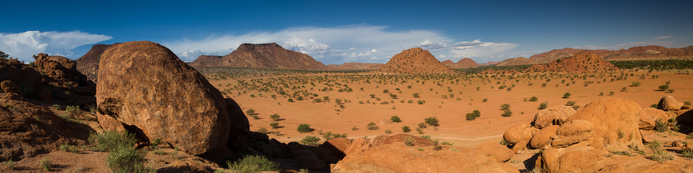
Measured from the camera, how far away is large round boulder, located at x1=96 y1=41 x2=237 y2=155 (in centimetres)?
686

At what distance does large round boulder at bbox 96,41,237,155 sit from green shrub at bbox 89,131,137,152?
1.31 feet

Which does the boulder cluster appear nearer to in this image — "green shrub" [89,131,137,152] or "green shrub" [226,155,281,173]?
"green shrub" [226,155,281,173]

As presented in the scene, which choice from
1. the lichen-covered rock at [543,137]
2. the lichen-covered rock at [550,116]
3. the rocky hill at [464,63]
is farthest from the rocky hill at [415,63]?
the rocky hill at [464,63]

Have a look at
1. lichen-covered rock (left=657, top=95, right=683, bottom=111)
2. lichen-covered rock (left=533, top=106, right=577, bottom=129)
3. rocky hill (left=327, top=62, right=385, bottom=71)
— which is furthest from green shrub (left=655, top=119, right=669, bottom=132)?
rocky hill (left=327, top=62, right=385, bottom=71)

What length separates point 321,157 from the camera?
427 inches

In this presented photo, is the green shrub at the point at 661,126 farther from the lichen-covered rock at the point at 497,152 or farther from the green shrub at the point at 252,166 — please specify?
the green shrub at the point at 252,166

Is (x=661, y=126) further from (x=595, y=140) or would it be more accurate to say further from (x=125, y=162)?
(x=125, y=162)

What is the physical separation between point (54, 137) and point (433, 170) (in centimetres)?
933

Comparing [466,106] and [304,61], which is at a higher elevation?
[304,61]

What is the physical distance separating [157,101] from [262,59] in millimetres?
140471

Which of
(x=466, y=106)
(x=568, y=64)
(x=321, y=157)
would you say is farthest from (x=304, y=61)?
(x=321, y=157)

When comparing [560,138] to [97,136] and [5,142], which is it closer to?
[97,136]

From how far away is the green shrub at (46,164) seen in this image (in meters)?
4.96

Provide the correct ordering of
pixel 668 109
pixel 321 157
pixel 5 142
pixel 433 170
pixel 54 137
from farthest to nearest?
pixel 668 109 < pixel 321 157 < pixel 433 170 < pixel 54 137 < pixel 5 142
